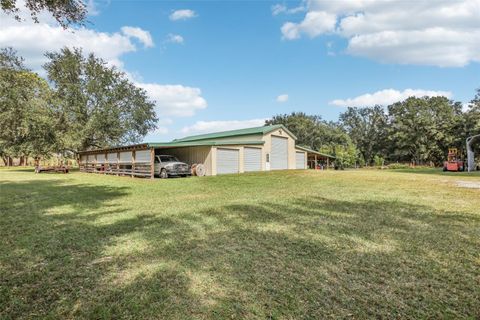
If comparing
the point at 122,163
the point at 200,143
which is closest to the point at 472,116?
the point at 200,143

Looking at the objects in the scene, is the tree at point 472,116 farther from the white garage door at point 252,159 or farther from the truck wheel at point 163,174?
the truck wheel at point 163,174

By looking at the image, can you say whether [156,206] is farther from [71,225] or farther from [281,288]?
[281,288]

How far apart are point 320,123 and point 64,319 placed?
5619 centimetres

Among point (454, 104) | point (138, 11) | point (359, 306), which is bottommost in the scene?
point (359, 306)

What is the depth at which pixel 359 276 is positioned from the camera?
3.25 m

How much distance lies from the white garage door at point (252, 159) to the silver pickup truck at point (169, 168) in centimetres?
527

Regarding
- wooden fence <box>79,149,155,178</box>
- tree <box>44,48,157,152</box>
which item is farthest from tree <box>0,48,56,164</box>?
wooden fence <box>79,149,155,178</box>

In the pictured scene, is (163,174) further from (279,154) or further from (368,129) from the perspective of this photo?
(368,129)

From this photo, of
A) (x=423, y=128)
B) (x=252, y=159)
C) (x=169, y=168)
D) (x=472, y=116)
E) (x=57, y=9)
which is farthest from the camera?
(x=423, y=128)

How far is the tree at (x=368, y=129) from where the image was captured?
182 feet

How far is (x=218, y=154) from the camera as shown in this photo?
67.9 ft

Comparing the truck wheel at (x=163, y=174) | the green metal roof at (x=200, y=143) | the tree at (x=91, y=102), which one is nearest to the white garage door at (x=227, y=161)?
the green metal roof at (x=200, y=143)

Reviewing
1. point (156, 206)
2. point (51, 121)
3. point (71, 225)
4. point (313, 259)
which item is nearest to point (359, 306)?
point (313, 259)

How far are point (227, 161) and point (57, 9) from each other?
15.3 m
